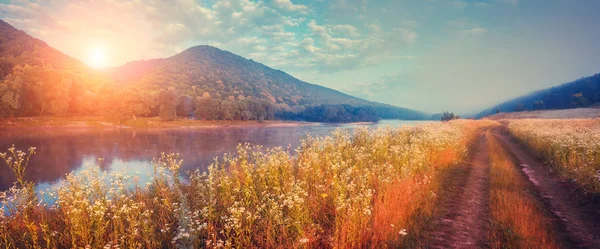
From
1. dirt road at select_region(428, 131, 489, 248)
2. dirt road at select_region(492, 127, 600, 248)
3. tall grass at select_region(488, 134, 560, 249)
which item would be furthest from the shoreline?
dirt road at select_region(492, 127, 600, 248)

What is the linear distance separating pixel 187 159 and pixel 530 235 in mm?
29178

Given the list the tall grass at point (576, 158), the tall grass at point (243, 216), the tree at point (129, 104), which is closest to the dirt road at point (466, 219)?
the tall grass at point (243, 216)

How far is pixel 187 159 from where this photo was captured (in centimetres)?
2866

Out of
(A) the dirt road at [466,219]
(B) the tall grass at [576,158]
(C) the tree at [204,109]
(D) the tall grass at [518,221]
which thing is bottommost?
(A) the dirt road at [466,219]

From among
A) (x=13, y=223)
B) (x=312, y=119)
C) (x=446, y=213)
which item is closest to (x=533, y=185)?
(x=446, y=213)

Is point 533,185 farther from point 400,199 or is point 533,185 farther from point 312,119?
point 312,119

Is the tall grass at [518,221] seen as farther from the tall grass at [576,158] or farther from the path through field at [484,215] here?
the tall grass at [576,158]

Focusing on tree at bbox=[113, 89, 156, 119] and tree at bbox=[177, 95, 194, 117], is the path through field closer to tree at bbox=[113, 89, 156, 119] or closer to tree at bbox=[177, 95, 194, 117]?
tree at bbox=[113, 89, 156, 119]

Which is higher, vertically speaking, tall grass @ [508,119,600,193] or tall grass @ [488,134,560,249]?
tall grass @ [508,119,600,193]

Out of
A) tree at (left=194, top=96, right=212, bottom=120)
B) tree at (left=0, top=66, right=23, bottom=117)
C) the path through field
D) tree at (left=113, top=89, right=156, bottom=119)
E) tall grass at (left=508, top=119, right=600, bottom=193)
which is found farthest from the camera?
tree at (left=194, top=96, right=212, bottom=120)

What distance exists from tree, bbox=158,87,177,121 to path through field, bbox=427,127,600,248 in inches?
3686

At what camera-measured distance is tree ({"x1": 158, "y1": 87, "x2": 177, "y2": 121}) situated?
88.5 metres

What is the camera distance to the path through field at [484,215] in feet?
22.1

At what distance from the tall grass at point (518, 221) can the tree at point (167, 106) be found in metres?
95.2
